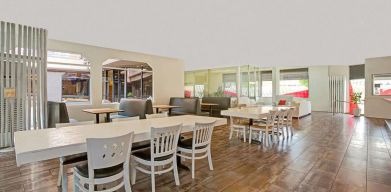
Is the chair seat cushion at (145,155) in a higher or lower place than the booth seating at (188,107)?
lower

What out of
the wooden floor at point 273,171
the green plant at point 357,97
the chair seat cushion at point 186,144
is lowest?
the wooden floor at point 273,171

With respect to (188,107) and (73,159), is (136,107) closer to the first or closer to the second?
(188,107)

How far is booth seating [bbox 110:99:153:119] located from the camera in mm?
5898

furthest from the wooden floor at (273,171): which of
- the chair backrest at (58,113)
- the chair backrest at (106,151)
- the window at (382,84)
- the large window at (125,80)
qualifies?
the window at (382,84)

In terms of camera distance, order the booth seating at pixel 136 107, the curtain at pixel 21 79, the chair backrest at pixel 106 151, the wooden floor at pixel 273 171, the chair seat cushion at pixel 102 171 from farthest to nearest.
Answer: the booth seating at pixel 136 107 → the curtain at pixel 21 79 → the wooden floor at pixel 273 171 → the chair seat cushion at pixel 102 171 → the chair backrest at pixel 106 151

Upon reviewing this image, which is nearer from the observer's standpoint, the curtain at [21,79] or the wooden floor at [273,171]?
the wooden floor at [273,171]

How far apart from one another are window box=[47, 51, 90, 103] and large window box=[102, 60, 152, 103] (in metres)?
0.61

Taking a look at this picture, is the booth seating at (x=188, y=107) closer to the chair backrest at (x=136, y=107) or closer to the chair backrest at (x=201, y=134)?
the chair backrest at (x=136, y=107)

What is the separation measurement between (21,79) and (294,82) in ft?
42.5

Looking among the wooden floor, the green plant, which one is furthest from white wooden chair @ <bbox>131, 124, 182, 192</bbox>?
the green plant

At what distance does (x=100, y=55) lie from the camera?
6.28 m

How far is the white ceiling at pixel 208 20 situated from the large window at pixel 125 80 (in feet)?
6.21

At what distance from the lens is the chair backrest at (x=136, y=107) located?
232 inches

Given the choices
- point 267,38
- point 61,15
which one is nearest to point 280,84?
point 267,38
